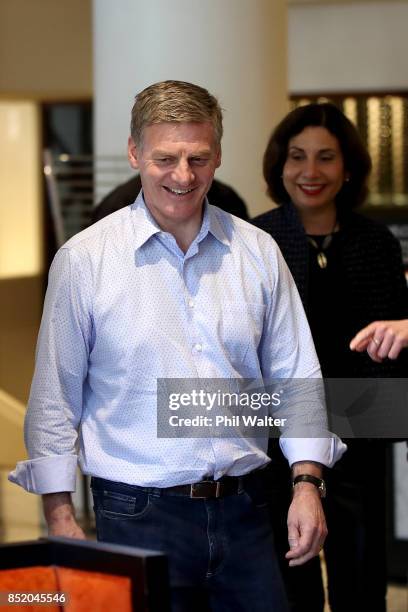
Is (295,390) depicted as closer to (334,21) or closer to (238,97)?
(238,97)

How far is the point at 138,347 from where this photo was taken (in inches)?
82.5

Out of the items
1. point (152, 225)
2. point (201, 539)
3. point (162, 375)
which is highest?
point (152, 225)

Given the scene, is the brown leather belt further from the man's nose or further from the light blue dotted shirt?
the man's nose

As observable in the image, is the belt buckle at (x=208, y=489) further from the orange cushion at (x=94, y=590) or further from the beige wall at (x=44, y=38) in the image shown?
the beige wall at (x=44, y=38)

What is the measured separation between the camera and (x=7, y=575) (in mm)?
1583

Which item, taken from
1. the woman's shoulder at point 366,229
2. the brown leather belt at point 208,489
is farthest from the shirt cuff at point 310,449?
the woman's shoulder at point 366,229

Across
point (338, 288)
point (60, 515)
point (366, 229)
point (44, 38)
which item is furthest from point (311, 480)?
point (44, 38)

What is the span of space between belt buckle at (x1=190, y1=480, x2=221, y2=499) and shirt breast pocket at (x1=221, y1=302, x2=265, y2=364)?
0.22 m

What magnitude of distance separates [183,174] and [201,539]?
25.2 inches

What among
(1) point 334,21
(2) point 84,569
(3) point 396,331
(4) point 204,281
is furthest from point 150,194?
(1) point 334,21

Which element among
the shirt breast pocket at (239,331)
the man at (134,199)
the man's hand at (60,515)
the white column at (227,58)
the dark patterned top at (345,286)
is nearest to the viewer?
the man's hand at (60,515)

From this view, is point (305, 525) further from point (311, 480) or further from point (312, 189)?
point (312, 189)

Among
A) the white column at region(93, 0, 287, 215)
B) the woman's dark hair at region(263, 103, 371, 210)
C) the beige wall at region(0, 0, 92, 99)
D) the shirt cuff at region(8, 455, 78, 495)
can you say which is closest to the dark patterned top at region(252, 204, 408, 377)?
the woman's dark hair at region(263, 103, 371, 210)

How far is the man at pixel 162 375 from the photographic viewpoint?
6.83ft
